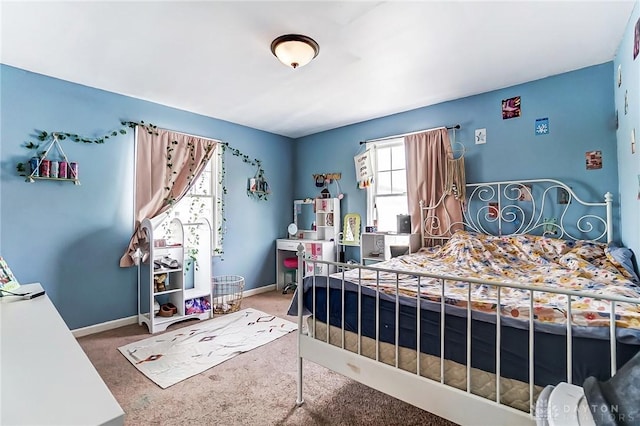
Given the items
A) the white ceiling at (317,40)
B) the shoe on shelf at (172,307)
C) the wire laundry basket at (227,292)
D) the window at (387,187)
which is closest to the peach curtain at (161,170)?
the white ceiling at (317,40)

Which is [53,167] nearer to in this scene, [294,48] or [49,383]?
[294,48]

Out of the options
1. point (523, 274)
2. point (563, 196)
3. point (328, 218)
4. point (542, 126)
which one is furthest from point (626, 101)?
point (328, 218)

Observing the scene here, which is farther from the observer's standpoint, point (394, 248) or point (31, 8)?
point (394, 248)

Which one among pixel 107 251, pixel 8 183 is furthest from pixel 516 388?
pixel 8 183

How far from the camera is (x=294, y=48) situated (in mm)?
2227

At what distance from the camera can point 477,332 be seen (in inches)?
52.5

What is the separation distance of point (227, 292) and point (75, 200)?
6.42 feet

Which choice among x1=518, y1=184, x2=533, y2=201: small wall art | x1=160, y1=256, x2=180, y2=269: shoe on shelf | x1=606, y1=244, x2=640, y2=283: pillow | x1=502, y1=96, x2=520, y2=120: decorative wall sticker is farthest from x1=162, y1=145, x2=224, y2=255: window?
x1=606, y1=244, x2=640, y2=283: pillow

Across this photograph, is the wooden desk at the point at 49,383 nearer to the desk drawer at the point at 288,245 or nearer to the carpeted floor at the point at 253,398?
the carpeted floor at the point at 253,398

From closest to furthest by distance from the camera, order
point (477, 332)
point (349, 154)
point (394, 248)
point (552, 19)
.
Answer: point (477, 332) → point (552, 19) → point (394, 248) → point (349, 154)

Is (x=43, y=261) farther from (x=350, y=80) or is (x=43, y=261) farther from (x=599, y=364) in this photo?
(x=599, y=364)

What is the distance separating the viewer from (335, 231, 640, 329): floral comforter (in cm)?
130

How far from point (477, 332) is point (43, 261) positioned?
353cm

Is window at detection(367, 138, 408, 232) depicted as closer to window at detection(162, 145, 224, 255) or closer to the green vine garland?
the green vine garland
